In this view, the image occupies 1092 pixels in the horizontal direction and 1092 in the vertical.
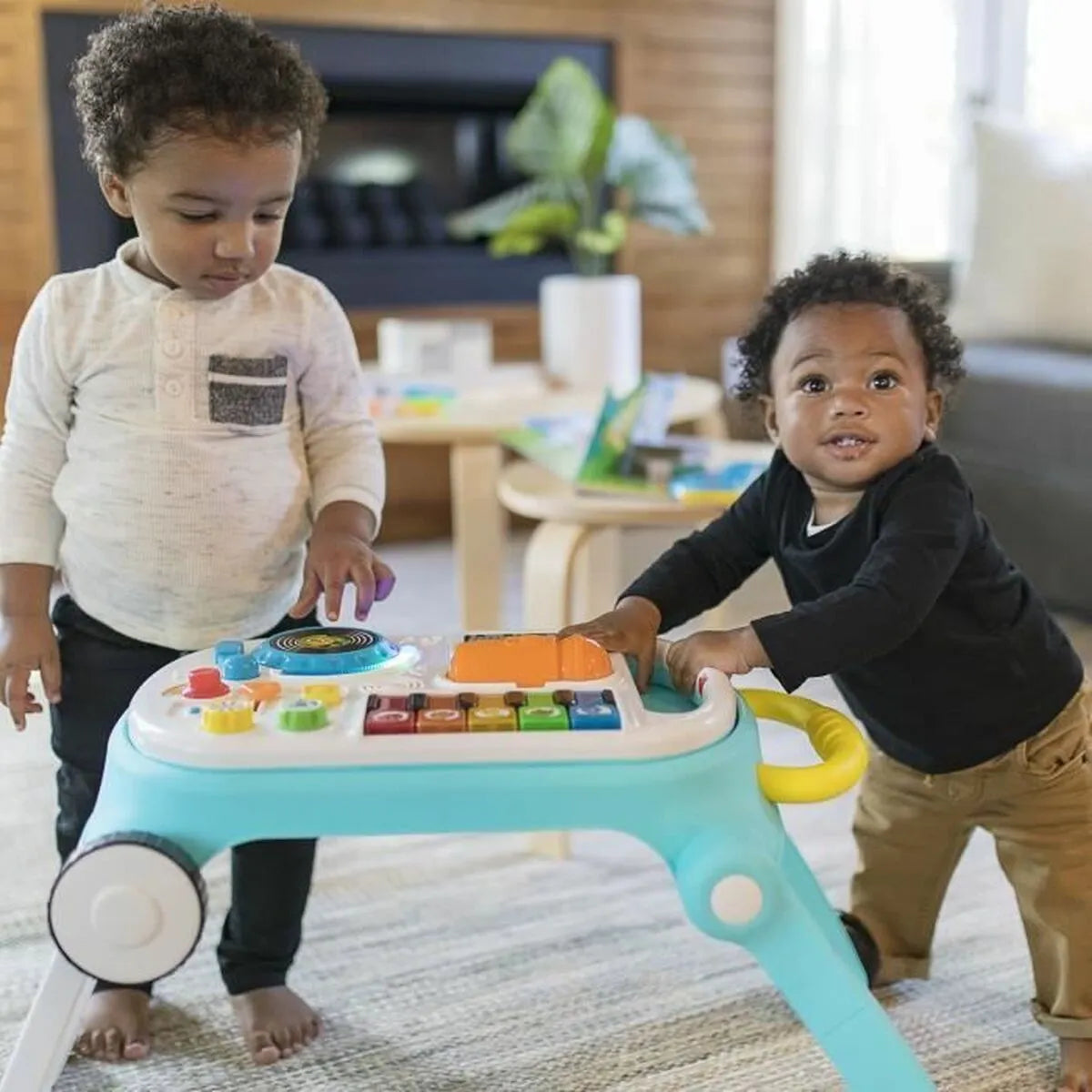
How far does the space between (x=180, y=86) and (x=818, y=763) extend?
58cm

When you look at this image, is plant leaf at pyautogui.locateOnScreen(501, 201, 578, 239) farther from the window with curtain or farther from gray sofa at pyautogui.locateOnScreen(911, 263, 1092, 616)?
the window with curtain

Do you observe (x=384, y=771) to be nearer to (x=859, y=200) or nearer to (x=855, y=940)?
→ (x=855, y=940)

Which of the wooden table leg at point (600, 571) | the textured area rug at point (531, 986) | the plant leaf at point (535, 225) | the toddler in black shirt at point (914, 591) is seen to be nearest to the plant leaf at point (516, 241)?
the plant leaf at point (535, 225)

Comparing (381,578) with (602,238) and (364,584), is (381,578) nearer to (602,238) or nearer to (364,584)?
(364,584)

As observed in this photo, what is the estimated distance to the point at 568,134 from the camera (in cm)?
249

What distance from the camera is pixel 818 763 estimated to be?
88 centimetres

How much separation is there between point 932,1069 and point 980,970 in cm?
17

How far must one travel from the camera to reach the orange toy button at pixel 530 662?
871 millimetres

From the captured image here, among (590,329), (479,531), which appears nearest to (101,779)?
(479,531)

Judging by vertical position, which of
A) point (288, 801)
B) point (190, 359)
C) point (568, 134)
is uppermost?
point (568, 134)

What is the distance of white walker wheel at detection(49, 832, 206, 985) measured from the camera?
78cm

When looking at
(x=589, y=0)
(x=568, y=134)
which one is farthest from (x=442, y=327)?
(x=589, y=0)

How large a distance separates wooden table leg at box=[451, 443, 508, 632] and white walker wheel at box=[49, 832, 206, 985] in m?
1.15

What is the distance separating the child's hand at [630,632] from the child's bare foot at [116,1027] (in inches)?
18.2
